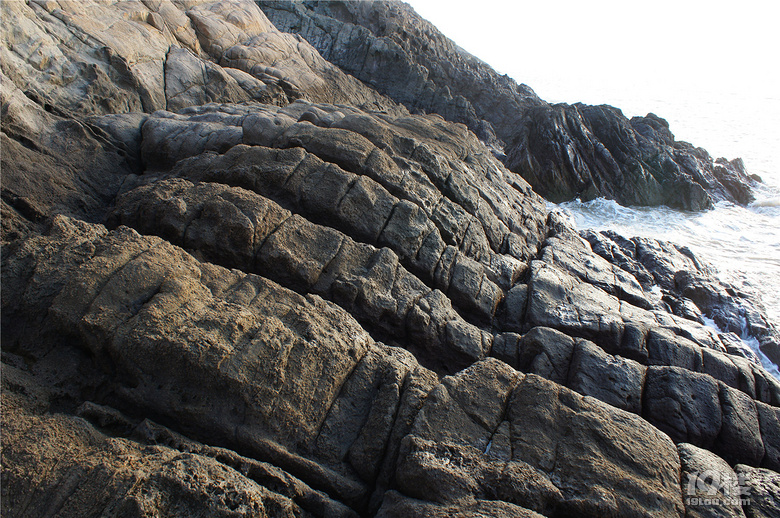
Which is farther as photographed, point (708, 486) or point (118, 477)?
point (708, 486)

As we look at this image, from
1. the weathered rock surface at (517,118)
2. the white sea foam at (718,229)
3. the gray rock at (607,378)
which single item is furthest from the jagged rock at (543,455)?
the weathered rock surface at (517,118)

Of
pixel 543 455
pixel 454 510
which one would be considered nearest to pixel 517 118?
pixel 543 455

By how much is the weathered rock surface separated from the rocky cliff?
38.0 feet

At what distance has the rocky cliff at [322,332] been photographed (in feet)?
14.3

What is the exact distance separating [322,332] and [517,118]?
25505 millimetres

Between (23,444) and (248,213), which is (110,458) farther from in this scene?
(248,213)

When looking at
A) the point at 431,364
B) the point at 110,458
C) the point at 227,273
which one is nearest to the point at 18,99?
the point at 227,273

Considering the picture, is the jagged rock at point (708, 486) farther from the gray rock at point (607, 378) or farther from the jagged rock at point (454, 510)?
the jagged rock at point (454, 510)

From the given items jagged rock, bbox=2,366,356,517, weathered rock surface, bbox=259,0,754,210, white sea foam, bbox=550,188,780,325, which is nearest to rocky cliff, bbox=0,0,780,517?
jagged rock, bbox=2,366,356,517

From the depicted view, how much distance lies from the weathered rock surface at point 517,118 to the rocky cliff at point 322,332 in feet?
38.0

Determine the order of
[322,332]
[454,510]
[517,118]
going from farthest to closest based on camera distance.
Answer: [517,118] < [322,332] < [454,510]

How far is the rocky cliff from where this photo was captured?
435 centimetres

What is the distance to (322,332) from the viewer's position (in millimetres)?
5605

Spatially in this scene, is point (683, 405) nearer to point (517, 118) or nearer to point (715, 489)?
point (715, 489)
